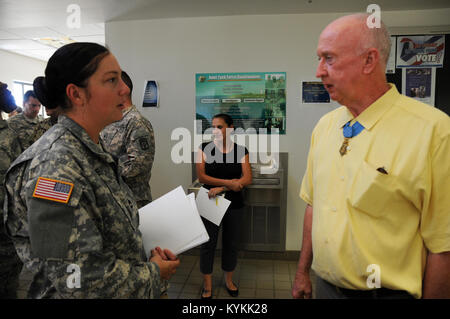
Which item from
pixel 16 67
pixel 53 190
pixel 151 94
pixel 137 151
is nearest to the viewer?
pixel 53 190

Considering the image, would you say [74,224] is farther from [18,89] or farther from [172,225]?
[18,89]

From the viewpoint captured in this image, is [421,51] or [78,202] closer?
[78,202]

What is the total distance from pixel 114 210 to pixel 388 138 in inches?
37.5

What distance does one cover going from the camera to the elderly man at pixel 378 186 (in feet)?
3.25

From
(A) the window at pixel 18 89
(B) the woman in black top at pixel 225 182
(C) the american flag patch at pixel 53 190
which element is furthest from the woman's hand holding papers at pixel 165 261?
(A) the window at pixel 18 89

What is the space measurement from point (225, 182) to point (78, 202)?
1855mm

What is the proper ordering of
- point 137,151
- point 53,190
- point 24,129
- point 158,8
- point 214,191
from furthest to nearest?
point 24,129 < point 158,8 < point 214,191 < point 137,151 < point 53,190

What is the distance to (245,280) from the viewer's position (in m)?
3.02

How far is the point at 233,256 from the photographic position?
2781mm

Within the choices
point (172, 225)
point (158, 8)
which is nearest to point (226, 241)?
point (172, 225)

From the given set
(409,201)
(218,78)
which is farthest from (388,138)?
Answer: (218,78)

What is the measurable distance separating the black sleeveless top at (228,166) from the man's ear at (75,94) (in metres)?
1.76

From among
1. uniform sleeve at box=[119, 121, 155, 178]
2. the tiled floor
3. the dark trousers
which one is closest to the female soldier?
uniform sleeve at box=[119, 121, 155, 178]

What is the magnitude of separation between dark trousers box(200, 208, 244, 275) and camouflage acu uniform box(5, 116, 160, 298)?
1645 mm
